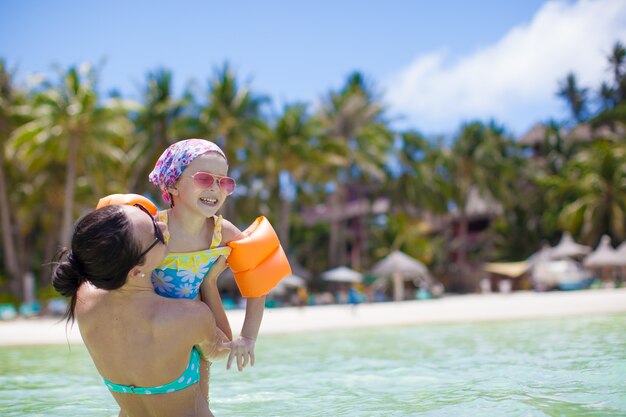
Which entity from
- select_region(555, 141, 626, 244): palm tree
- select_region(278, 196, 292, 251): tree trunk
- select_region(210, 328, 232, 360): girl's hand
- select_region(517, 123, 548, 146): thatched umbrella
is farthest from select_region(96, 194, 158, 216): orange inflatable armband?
select_region(517, 123, 548, 146): thatched umbrella

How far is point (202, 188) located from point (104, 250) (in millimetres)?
574

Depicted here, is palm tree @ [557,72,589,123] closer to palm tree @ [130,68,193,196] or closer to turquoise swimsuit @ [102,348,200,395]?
palm tree @ [130,68,193,196]

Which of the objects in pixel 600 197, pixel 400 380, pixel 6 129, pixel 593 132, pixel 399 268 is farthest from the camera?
pixel 593 132

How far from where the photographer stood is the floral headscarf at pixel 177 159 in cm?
320

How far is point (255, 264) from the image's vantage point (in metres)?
3.28

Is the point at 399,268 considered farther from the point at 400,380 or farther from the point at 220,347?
the point at 220,347

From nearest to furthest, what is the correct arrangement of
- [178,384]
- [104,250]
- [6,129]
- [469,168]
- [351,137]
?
1. [104,250]
2. [178,384]
3. [6,129]
4. [351,137]
5. [469,168]

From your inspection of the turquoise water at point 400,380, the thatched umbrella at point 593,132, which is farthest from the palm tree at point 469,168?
the turquoise water at point 400,380

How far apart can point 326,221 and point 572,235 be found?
19254 millimetres

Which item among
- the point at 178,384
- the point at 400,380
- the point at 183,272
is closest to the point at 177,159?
the point at 183,272

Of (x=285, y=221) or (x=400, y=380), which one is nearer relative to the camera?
(x=400, y=380)

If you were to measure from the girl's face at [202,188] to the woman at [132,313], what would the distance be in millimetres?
226

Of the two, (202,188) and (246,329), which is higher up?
(202,188)

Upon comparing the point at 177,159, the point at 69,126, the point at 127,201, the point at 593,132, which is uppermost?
the point at 593,132
